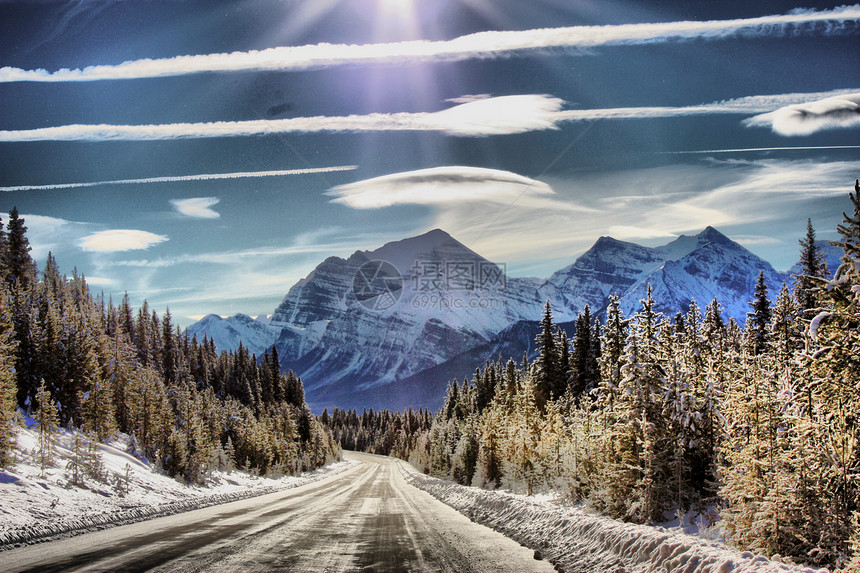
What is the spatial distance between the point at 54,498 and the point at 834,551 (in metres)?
22.2

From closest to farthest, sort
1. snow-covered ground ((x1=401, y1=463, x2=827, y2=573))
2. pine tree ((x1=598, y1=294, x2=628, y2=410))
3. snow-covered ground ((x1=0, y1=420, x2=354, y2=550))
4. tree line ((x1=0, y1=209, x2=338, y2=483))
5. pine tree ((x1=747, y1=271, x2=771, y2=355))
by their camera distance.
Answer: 1. snow-covered ground ((x1=401, y1=463, x2=827, y2=573))
2. snow-covered ground ((x1=0, y1=420, x2=354, y2=550))
3. pine tree ((x1=598, y1=294, x2=628, y2=410))
4. tree line ((x1=0, y1=209, x2=338, y2=483))
5. pine tree ((x1=747, y1=271, x2=771, y2=355))

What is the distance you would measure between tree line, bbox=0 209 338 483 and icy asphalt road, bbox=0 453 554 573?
1054 cm

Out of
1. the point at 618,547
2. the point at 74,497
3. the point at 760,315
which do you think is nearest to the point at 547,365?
the point at 760,315

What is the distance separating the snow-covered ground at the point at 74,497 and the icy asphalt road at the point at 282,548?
1073mm

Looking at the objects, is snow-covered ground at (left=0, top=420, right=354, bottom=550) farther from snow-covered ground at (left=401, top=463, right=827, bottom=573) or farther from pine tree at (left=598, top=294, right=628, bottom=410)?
pine tree at (left=598, top=294, right=628, bottom=410)

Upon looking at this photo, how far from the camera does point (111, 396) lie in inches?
1864

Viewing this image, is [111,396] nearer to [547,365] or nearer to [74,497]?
[74,497]

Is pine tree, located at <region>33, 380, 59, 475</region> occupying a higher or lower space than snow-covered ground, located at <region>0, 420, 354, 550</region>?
higher

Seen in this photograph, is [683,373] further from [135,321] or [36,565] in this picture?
[135,321]

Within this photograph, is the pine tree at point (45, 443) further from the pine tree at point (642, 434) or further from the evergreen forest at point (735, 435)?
the pine tree at point (642, 434)

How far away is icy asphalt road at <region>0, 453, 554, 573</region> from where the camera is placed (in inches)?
445

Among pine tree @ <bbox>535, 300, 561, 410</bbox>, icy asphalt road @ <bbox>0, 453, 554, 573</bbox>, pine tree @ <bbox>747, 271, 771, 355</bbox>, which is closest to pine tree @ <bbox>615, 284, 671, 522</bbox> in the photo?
icy asphalt road @ <bbox>0, 453, 554, 573</bbox>

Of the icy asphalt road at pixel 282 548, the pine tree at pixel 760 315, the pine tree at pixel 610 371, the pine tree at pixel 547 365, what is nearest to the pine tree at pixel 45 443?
the icy asphalt road at pixel 282 548

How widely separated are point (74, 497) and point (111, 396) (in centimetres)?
2699
